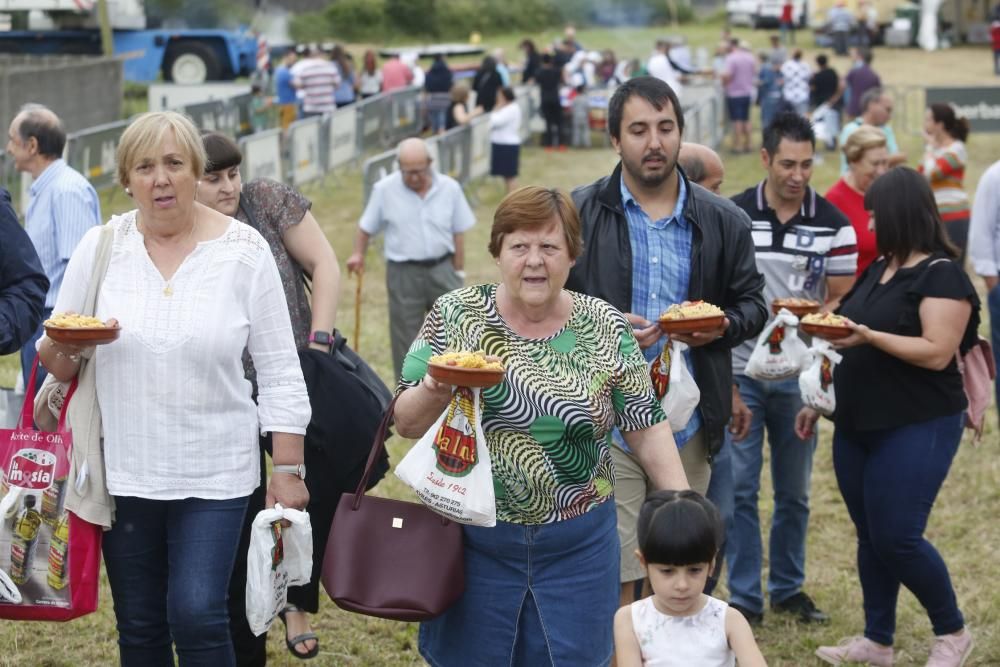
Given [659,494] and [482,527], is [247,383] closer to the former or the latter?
[482,527]

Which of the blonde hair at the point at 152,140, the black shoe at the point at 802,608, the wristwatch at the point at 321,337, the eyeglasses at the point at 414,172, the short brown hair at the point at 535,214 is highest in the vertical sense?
the blonde hair at the point at 152,140

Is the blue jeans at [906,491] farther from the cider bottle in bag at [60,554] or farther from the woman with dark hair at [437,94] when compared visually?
the woman with dark hair at [437,94]

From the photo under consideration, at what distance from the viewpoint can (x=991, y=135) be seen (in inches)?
1086

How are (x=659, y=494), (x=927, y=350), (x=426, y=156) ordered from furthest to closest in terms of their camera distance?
(x=426, y=156) → (x=927, y=350) → (x=659, y=494)

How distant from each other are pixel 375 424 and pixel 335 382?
212 mm

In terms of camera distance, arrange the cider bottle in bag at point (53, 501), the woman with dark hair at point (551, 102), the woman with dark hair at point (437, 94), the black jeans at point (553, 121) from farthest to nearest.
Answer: the black jeans at point (553, 121) < the woman with dark hair at point (437, 94) < the woman with dark hair at point (551, 102) < the cider bottle in bag at point (53, 501)

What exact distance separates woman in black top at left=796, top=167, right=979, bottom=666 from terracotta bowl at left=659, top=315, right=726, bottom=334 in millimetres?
989

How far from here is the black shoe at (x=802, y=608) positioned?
6262 millimetres

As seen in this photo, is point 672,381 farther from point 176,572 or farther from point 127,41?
point 127,41

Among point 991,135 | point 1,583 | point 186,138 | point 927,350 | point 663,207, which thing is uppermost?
point 186,138

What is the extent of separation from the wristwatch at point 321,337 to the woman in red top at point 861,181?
9.25ft

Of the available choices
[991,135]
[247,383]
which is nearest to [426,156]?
[247,383]

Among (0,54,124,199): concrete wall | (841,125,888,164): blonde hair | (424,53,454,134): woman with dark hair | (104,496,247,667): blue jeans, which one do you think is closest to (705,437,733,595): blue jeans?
(104,496,247,667): blue jeans

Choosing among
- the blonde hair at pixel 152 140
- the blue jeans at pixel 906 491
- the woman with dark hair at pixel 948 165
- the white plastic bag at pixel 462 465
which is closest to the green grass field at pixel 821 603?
the blue jeans at pixel 906 491
